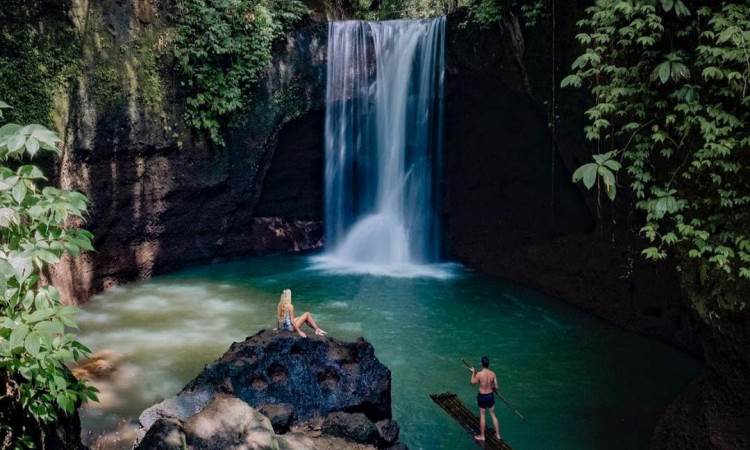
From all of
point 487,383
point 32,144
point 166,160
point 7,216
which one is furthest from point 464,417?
point 166,160

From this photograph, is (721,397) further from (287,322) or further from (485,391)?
(287,322)

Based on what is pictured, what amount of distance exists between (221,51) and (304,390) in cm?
989

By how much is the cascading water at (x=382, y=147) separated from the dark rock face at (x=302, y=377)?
8.27m

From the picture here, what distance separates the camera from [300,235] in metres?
17.5

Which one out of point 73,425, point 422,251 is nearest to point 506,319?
point 422,251

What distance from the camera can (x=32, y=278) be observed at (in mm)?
3186

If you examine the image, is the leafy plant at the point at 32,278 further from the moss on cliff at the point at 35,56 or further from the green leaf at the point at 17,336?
the moss on cliff at the point at 35,56

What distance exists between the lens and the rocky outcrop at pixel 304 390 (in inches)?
233

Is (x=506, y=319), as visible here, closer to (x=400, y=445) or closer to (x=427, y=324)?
(x=427, y=324)

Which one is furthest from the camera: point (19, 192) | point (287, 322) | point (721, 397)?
point (287, 322)

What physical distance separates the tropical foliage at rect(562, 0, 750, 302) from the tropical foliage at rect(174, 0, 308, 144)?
1025cm

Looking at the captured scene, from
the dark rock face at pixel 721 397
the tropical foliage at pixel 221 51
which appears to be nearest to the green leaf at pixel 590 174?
the dark rock face at pixel 721 397

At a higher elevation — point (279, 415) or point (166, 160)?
point (166, 160)

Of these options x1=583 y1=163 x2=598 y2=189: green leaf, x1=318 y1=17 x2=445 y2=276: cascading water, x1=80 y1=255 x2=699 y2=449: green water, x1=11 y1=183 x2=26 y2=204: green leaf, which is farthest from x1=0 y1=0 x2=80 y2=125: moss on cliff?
x1=583 y1=163 x2=598 y2=189: green leaf
